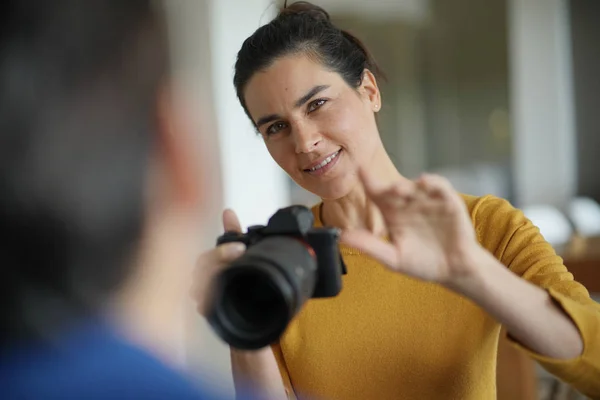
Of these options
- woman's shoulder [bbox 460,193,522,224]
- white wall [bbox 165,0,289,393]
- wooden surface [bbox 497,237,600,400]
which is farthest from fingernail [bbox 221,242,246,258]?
white wall [bbox 165,0,289,393]

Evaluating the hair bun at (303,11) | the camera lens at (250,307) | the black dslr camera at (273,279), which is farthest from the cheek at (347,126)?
the camera lens at (250,307)

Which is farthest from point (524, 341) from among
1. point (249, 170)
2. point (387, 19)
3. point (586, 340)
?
point (387, 19)

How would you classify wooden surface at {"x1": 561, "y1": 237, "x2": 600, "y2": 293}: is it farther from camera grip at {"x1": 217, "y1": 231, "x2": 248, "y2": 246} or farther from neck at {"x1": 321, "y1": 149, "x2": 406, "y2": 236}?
camera grip at {"x1": 217, "y1": 231, "x2": 248, "y2": 246}

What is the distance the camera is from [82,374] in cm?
44

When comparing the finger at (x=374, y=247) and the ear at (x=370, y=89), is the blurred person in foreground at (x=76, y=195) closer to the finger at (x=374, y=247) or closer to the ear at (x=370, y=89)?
the finger at (x=374, y=247)

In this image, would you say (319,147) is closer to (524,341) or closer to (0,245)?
(524,341)

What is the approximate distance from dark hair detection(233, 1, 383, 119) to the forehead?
1 centimetres

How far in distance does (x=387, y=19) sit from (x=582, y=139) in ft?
4.51

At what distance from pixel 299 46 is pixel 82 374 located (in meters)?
0.64

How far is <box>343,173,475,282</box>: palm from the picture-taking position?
0.65 m

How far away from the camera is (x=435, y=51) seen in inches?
167

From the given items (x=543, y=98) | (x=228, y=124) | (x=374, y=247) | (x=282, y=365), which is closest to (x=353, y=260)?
(x=282, y=365)

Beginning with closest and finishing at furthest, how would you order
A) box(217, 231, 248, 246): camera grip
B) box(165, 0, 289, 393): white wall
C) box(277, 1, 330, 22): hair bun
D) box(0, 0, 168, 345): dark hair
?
box(0, 0, 168, 345): dark hair < box(217, 231, 248, 246): camera grip < box(277, 1, 330, 22): hair bun < box(165, 0, 289, 393): white wall

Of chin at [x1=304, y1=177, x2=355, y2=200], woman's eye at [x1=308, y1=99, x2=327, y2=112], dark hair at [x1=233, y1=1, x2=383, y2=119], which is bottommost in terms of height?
chin at [x1=304, y1=177, x2=355, y2=200]
